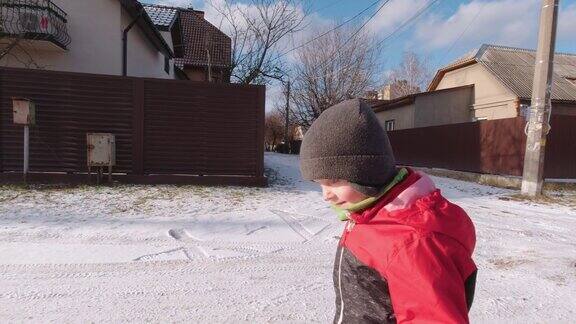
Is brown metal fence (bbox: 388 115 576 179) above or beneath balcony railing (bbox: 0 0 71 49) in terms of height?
beneath

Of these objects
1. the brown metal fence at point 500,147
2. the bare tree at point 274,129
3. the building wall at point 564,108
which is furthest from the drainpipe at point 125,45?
the bare tree at point 274,129

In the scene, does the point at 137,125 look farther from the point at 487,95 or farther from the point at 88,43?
the point at 487,95

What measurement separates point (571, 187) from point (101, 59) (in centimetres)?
1328

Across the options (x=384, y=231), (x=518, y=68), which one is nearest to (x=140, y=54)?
(x=384, y=231)

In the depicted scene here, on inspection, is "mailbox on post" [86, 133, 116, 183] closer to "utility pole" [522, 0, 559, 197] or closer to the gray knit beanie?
the gray knit beanie

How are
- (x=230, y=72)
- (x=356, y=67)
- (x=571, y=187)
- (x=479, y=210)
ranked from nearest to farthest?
(x=479, y=210), (x=571, y=187), (x=230, y=72), (x=356, y=67)

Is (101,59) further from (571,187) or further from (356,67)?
(356,67)

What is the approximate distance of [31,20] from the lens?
1218 cm

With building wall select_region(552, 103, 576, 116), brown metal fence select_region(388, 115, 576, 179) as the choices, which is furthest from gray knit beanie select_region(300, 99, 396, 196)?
building wall select_region(552, 103, 576, 116)

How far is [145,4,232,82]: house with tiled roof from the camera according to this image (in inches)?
763

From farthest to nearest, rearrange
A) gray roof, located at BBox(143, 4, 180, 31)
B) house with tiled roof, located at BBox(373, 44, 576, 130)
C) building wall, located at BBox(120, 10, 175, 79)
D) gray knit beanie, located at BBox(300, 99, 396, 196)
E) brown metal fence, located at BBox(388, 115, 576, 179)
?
house with tiled roof, located at BBox(373, 44, 576, 130) < gray roof, located at BBox(143, 4, 180, 31) < building wall, located at BBox(120, 10, 175, 79) < brown metal fence, located at BBox(388, 115, 576, 179) < gray knit beanie, located at BBox(300, 99, 396, 196)

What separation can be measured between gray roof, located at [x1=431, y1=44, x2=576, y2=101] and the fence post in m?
16.5

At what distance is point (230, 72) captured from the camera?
69.1 feet

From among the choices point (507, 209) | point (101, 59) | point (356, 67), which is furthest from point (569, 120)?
point (356, 67)
